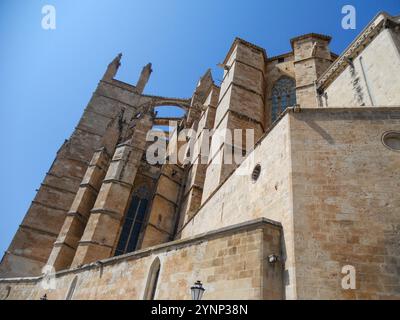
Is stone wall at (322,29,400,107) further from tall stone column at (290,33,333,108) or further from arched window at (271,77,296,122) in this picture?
arched window at (271,77,296,122)

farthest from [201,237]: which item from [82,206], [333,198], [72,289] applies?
[82,206]

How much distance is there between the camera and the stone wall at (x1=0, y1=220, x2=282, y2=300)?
4137 millimetres

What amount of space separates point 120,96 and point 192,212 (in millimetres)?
13647

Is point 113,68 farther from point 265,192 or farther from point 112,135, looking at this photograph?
point 265,192

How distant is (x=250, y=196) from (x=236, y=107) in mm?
6874

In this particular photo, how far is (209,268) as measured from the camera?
466 cm

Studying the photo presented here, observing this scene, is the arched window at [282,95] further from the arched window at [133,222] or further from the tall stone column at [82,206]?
the tall stone column at [82,206]

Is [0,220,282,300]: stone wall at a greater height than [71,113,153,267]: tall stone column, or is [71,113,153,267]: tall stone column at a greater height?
[71,113,153,267]: tall stone column

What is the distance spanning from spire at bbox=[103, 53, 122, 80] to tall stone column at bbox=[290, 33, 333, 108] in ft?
46.4

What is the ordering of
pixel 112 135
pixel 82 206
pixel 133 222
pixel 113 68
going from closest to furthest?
pixel 82 206 → pixel 133 222 → pixel 112 135 → pixel 113 68

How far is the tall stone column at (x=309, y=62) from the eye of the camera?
36.7ft

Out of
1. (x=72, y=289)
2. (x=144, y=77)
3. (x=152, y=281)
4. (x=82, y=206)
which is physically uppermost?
(x=144, y=77)

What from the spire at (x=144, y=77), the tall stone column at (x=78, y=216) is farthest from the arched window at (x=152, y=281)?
Result: the spire at (x=144, y=77)
